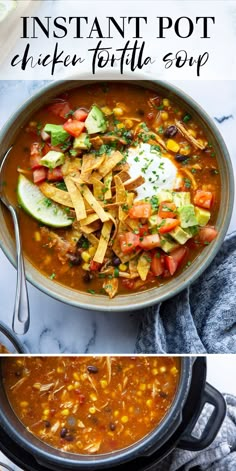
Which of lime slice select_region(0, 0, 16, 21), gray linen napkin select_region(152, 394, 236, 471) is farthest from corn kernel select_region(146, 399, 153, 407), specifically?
lime slice select_region(0, 0, 16, 21)

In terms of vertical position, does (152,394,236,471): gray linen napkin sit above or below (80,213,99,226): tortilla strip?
Answer: below

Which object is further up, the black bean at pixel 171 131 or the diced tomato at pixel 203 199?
the black bean at pixel 171 131

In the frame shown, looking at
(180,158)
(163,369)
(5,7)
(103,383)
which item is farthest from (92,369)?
(5,7)

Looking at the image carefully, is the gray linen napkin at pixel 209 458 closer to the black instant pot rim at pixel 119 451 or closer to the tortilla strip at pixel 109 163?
the black instant pot rim at pixel 119 451

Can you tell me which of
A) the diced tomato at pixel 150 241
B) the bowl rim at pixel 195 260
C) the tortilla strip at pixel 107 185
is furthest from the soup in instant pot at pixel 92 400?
the tortilla strip at pixel 107 185

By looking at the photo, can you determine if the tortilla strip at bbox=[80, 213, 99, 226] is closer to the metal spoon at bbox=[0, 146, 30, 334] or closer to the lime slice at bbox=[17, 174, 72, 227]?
the lime slice at bbox=[17, 174, 72, 227]

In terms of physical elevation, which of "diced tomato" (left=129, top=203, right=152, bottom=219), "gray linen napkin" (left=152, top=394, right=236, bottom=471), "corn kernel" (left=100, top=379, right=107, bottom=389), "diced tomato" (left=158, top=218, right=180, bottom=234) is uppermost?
"diced tomato" (left=129, top=203, right=152, bottom=219)

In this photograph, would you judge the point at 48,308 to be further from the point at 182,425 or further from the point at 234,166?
the point at 234,166
